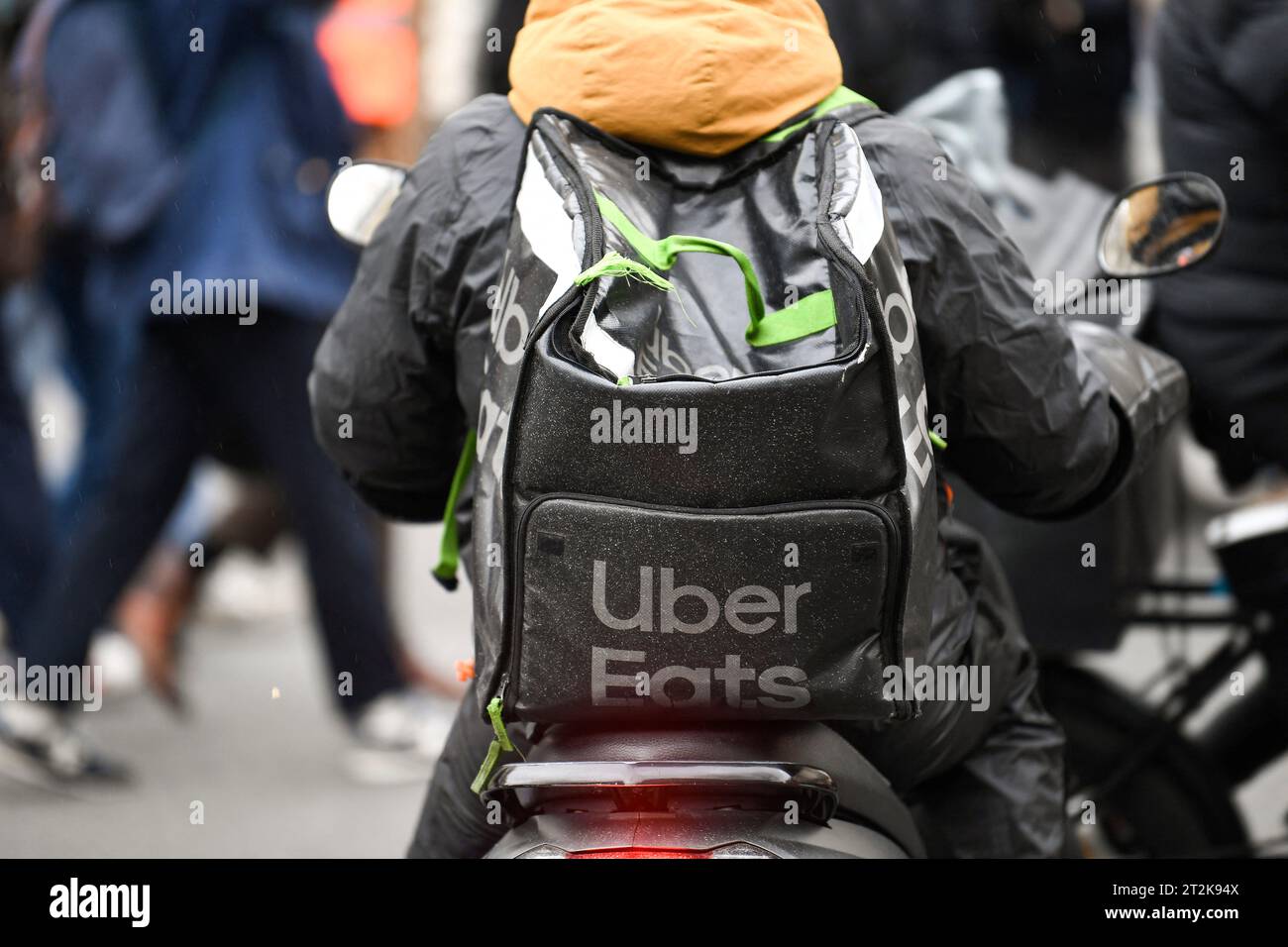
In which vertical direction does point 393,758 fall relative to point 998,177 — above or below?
below

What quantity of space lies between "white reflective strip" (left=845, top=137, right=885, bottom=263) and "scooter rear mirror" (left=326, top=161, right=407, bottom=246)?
0.77m

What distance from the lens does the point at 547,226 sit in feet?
6.68

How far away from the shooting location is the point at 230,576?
282 inches

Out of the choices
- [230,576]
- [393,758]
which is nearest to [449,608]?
[230,576]

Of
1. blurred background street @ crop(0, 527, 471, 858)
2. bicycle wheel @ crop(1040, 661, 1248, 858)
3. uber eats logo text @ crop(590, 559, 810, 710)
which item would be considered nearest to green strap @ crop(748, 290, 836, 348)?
uber eats logo text @ crop(590, 559, 810, 710)

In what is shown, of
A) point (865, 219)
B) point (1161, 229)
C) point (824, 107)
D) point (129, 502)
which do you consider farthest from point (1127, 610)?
point (129, 502)

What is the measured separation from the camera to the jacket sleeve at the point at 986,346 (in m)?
2.25

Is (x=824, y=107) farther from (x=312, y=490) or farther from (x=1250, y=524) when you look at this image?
(x=312, y=490)

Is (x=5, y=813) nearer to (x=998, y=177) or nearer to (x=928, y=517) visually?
(x=998, y=177)

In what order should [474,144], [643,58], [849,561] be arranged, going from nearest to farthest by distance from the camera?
[849,561], [643,58], [474,144]

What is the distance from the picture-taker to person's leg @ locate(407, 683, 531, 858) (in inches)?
95.6

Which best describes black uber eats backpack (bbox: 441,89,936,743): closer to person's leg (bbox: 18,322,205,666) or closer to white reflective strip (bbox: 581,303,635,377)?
white reflective strip (bbox: 581,303,635,377)

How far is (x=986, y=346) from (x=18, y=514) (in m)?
3.92
